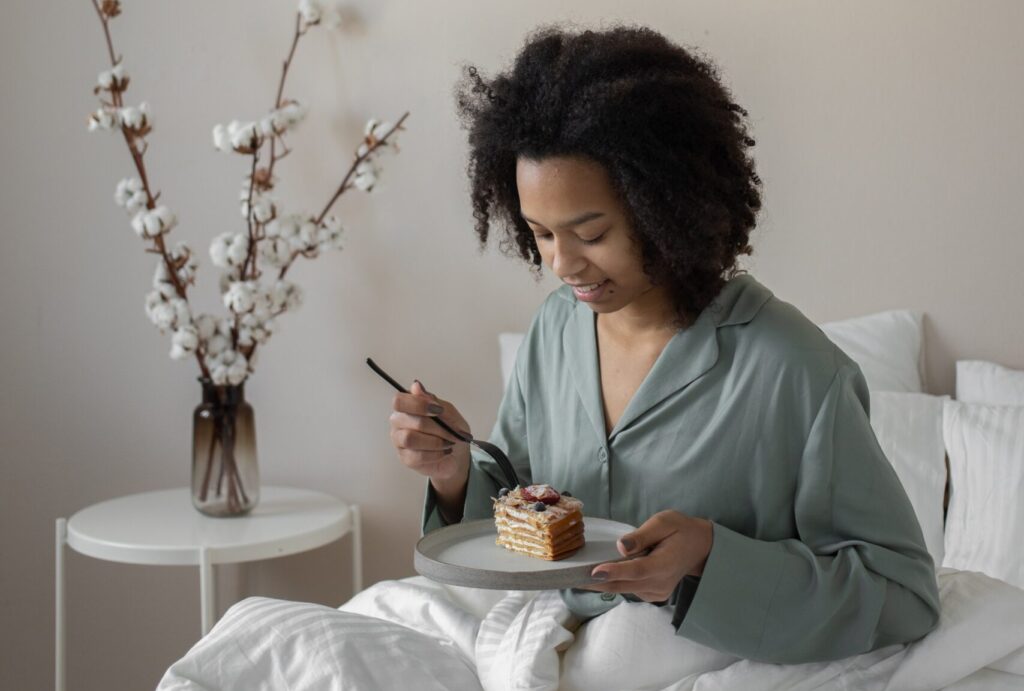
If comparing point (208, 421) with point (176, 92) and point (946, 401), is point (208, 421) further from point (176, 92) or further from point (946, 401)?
point (946, 401)

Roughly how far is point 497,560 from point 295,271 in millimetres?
1417

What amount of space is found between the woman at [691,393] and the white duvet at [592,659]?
32 mm

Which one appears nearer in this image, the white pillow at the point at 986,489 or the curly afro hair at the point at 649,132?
the curly afro hair at the point at 649,132

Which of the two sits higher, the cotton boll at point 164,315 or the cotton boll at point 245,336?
the cotton boll at point 164,315

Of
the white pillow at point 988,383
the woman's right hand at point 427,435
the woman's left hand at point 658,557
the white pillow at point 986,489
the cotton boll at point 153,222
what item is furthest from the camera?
the cotton boll at point 153,222

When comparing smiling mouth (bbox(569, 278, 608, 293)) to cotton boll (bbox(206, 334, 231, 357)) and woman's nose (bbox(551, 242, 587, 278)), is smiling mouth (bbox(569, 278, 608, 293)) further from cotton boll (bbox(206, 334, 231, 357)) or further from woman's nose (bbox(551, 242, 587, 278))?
cotton boll (bbox(206, 334, 231, 357))

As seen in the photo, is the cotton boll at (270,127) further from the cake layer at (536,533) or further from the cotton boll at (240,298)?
the cake layer at (536,533)

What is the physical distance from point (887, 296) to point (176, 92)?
156cm

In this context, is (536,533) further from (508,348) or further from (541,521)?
(508,348)

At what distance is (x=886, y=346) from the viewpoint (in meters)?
2.18

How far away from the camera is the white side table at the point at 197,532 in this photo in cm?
217

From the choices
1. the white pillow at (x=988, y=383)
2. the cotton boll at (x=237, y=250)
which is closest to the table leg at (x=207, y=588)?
the cotton boll at (x=237, y=250)

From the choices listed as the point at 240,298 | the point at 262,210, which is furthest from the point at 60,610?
the point at 262,210

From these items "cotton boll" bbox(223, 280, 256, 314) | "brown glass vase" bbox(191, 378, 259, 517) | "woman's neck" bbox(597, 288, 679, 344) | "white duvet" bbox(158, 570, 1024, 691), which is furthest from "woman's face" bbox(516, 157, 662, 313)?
"brown glass vase" bbox(191, 378, 259, 517)
